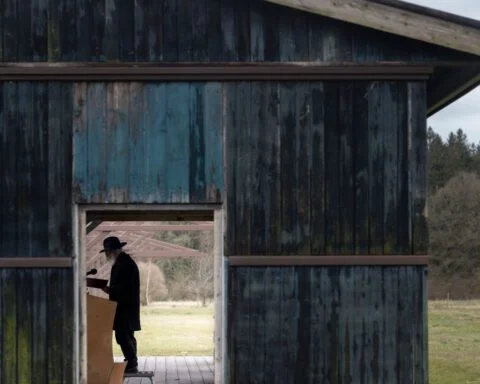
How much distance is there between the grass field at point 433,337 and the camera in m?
22.6

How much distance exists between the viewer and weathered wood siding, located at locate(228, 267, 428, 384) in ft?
37.5

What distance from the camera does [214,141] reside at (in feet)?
37.9

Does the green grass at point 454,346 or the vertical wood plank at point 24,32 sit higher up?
the vertical wood plank at point 24,32

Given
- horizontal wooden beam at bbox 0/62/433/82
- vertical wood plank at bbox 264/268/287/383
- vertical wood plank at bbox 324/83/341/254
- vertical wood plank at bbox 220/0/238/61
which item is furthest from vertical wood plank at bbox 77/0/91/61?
vertical wood plank at bbox 264/268/287/383

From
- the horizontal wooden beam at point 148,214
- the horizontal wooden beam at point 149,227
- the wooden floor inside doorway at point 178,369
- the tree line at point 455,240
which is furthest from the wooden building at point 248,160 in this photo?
the tree line at point 455,240

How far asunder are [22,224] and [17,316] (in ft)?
2.97

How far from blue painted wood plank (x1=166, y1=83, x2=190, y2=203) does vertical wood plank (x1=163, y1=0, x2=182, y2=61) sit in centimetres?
30

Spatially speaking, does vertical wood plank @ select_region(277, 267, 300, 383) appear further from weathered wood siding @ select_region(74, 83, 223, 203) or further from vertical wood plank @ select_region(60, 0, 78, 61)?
vertical wood plank @ select_region(60, 0, 78, 61)

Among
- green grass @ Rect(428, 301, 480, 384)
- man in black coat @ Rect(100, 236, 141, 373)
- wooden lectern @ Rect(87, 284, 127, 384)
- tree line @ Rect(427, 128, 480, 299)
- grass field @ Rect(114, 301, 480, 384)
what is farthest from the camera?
tree line @ Rect(427, 128, 480, 299)

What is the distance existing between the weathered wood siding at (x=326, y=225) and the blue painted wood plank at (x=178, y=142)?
422 millimetres

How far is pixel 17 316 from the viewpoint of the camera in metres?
11.4

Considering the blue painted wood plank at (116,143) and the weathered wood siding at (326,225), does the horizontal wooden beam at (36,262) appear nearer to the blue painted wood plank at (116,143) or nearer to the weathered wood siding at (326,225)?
the blue painted wood plank at (116,143)

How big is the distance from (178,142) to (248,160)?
2.37 ft

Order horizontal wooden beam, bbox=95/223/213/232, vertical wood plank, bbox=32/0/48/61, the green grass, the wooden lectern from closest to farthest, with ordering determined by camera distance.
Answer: vertical wood plank, bbox=32/0/48/61
the wooden lectern
the green grass
horizontal wooden beam, bbox=95/223/213/232
